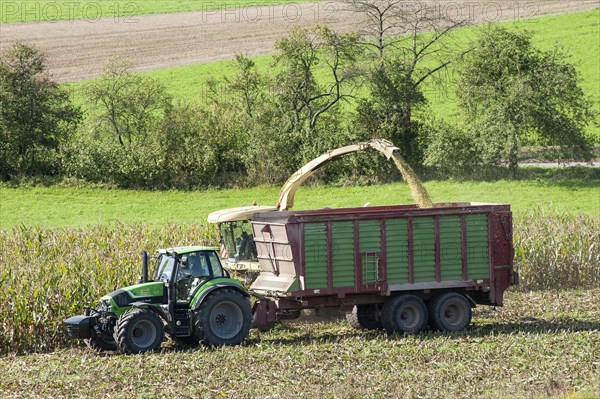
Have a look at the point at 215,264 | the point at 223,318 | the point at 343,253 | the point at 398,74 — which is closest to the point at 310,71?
the point at 398,74

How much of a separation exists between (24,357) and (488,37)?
28.1 m

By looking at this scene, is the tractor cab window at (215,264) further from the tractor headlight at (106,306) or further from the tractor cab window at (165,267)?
the tractor headlight at (106,306)

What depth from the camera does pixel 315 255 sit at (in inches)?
676

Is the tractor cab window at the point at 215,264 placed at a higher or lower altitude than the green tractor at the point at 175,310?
higher

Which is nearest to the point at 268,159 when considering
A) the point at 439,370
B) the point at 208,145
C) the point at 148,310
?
the point at 208,145

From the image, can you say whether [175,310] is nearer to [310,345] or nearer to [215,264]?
[215,264]

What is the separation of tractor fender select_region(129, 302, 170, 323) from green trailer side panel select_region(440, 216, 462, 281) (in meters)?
5.26

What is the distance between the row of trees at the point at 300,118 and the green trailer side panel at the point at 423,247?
68.5ft

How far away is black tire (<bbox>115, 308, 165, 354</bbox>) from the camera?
15727 mm

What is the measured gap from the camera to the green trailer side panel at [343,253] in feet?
56.7

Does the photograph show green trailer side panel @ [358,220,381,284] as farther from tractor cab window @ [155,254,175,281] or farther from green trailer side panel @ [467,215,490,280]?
tractor cab window @ [155,254,175,281]

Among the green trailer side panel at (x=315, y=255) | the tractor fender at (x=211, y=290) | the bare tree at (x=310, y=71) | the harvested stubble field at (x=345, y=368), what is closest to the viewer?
the harvested stubble field at (x=345, y=368)

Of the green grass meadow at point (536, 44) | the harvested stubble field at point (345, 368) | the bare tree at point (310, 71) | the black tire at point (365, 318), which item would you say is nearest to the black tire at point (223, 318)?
the harvested stubble field at point (345, 368)

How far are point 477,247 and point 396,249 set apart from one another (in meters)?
1.69
